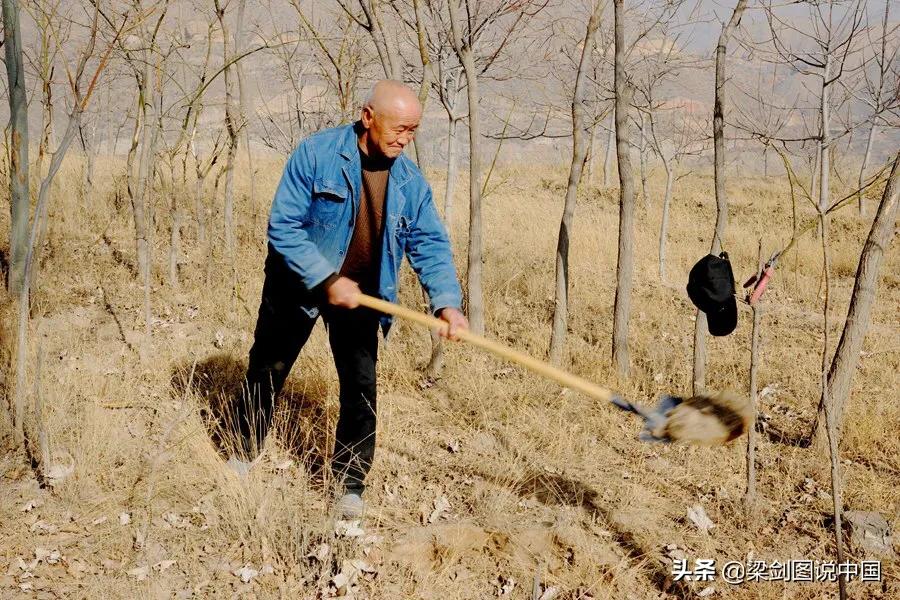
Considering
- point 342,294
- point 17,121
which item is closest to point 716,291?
point 342,294

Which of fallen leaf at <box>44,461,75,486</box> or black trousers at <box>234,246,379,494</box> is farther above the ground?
black trousers at <box>234,246,379,494</box>

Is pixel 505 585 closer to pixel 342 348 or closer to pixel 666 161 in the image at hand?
pixel 342 348

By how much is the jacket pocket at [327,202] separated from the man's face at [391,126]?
238 millimetres

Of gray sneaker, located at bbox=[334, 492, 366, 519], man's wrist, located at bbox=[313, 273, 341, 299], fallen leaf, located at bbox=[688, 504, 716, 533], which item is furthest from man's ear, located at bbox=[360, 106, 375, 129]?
fallen leaf, located at bbox=[688, 504, 716, 533]

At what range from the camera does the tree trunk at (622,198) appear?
4301 millimetres

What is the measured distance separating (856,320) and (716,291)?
166 cm

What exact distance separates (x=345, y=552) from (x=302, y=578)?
19 centimetres

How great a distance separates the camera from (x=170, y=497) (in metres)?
3.00

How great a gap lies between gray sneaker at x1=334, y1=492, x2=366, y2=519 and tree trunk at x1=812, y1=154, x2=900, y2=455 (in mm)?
2517

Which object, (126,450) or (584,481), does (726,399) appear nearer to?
(584,481)

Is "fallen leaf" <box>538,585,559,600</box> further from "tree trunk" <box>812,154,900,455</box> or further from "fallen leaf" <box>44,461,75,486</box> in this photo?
"fallen leaf" <box>44,461,75,486</box>

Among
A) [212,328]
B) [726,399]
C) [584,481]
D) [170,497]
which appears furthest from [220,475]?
[212,328]

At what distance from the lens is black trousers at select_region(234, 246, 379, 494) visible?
2.83 metres

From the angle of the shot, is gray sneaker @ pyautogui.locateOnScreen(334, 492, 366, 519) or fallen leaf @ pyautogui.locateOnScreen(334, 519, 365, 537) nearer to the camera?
fallen leaf @ pyautogui.locateOnScreen(334, 519, 365, 537)
